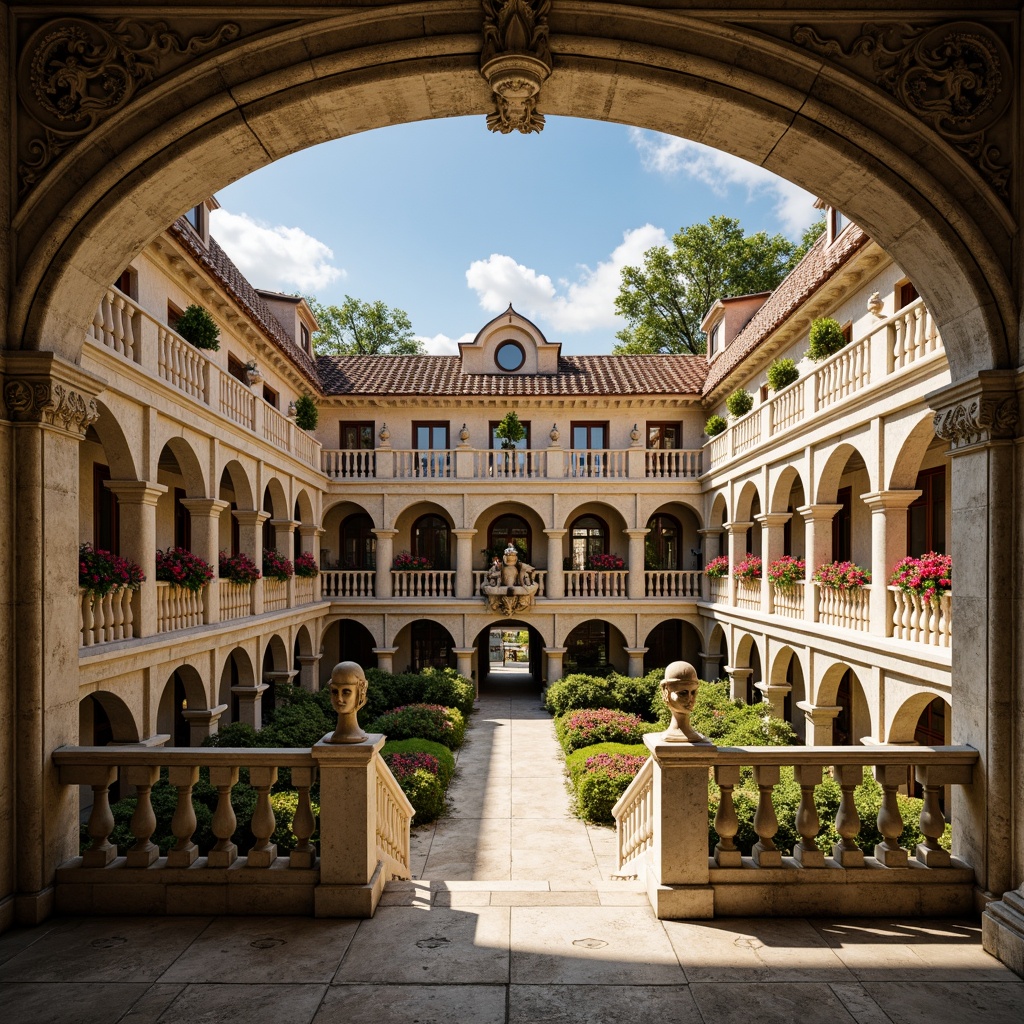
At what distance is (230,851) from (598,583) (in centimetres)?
2018

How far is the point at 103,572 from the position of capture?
394 inches

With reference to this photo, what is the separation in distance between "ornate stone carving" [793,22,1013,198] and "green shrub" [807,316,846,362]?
9772mm

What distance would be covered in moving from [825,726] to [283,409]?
1706cm

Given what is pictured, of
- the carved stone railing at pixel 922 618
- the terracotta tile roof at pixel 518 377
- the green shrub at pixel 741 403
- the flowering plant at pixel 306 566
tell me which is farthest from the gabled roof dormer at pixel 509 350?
the carved stone railing at pixel 922 618

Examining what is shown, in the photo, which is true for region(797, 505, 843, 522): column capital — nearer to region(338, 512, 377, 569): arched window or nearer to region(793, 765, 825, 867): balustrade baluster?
region(793, 765, 825, 867): balustrade baluster

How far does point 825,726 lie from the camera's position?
1502cm

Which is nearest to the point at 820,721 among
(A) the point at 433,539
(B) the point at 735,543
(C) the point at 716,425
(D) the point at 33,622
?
(B) the point at 735,543

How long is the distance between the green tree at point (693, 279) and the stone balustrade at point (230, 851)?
111 ft

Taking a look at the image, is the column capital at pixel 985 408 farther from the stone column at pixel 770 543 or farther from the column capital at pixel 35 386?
the stone column at pixel 770 543

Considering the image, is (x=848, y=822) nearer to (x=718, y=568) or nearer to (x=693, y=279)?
(x=718, y=568)

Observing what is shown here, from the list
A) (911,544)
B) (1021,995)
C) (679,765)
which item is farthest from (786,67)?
(911,544)

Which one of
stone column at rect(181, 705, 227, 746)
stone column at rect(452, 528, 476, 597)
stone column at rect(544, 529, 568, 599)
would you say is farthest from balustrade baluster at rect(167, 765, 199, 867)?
stone column at rect(544, 529, 568, 599)

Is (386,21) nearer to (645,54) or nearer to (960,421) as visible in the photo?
(645,54)

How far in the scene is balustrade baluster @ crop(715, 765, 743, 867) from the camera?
5.20 metres
